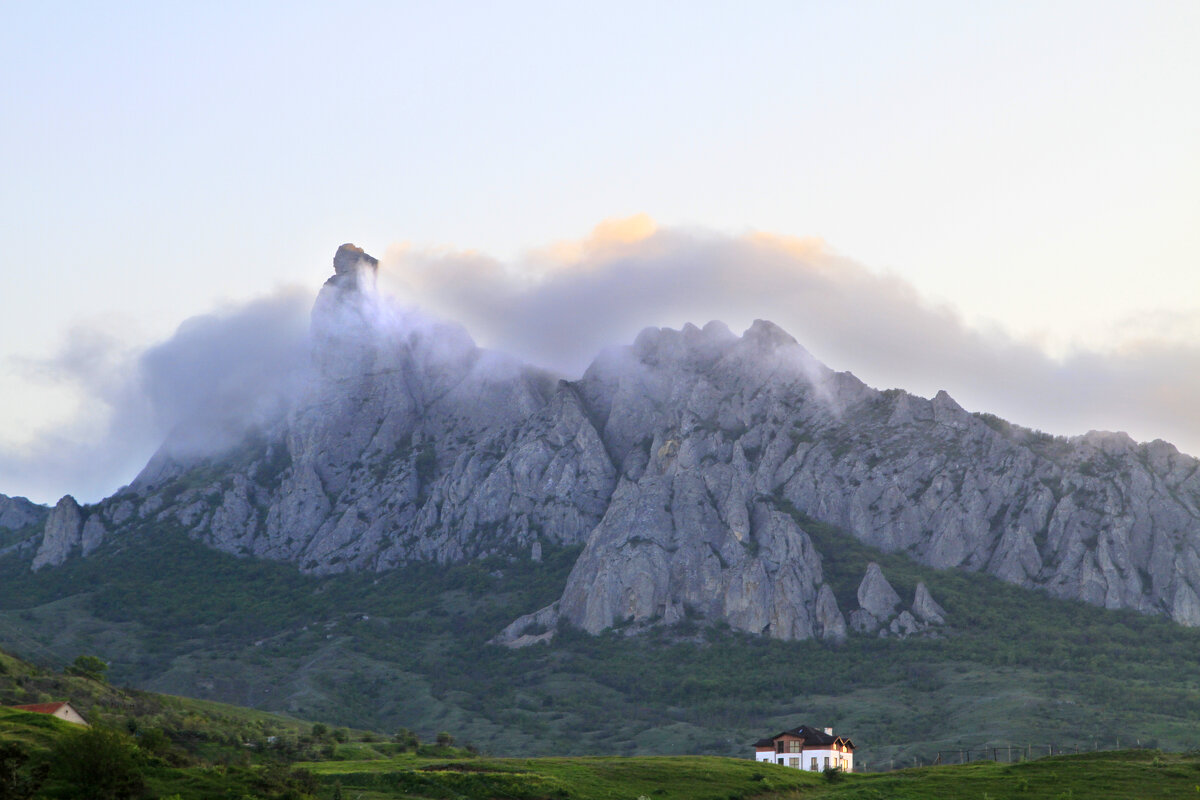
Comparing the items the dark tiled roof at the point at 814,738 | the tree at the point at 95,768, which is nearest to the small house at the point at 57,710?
the tree at the point at 95,768

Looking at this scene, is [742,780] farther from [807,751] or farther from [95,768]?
[95,768]

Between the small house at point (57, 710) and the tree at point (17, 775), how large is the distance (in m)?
22.8

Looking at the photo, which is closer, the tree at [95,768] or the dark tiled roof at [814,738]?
the tree at [95,768]

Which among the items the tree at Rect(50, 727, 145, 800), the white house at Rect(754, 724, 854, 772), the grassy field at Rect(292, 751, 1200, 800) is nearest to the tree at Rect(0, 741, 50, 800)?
the tree at Rect(50, 727, 145, 800)

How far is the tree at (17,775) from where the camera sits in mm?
79375

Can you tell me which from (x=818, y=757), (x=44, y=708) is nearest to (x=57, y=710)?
(x=44, y=708)

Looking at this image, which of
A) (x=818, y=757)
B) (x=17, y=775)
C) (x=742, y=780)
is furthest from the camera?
(x=818, y=757)

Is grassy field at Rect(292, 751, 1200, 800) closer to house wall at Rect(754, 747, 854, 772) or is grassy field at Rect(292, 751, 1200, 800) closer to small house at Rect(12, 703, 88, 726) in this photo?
small house at Rect(12, 703, 88, 726)

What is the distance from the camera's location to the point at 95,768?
88.1 metres

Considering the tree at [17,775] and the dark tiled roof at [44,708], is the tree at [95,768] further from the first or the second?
the dark tiled roof at [44,708]

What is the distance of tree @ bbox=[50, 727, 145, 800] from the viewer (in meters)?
87.3

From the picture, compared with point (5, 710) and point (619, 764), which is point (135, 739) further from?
point (619, 764)

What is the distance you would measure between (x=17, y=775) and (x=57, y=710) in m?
29.5

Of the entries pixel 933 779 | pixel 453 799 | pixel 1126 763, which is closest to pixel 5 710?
pixel 453 799
